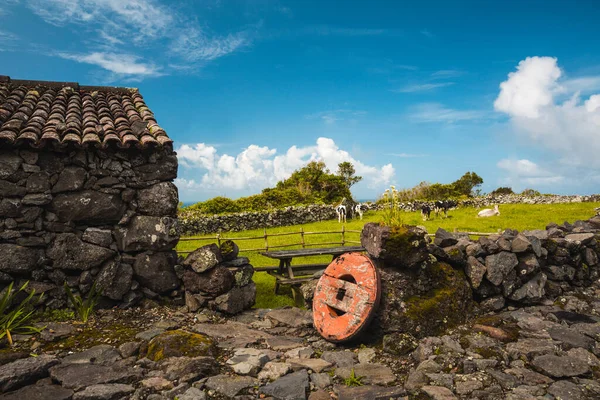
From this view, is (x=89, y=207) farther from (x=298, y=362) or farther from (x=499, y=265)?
(x=499, y=265)

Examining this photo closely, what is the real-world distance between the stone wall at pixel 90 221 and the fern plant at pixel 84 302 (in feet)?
0.50

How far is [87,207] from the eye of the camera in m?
7.18

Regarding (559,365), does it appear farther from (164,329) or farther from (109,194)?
(109,194)

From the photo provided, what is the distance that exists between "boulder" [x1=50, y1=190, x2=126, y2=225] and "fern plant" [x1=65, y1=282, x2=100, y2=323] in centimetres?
121

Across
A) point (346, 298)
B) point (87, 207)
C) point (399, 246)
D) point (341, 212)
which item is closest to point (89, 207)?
point (87, 207)

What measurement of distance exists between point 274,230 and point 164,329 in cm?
1574

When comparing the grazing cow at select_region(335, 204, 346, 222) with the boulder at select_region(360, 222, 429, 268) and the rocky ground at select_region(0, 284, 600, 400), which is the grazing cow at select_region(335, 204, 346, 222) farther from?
the boulder at select_region(360, 222, 429, 268)

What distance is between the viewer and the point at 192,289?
7430 millimetres

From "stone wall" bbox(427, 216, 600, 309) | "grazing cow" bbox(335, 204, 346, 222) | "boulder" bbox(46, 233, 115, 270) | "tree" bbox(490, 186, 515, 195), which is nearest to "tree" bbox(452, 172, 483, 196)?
"tree" bbox(490, 186, 515, 195)

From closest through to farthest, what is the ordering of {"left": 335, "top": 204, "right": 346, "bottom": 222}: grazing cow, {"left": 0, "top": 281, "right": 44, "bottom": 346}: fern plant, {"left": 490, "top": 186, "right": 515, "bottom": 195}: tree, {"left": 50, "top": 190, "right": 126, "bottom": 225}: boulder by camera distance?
{"left": 0, "top": 281, "right": 44, "bottom": 346}: fern plant → {"left": 50, "top": 190, "right": 126, "bottom": 225}: boulder → {"left": 335, "top": 204, "right": 346, "bottom": 222}: grazing cow → {"left": 490, "top": 186, "right": 515, "bottom": 195}: tree

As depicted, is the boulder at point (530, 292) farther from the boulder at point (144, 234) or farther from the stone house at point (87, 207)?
the boulder at point (144, 234)

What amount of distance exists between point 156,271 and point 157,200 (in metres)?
1.36

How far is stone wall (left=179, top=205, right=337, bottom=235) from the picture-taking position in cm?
2144

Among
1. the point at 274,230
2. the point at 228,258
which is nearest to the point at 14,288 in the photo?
the point at 228,258
